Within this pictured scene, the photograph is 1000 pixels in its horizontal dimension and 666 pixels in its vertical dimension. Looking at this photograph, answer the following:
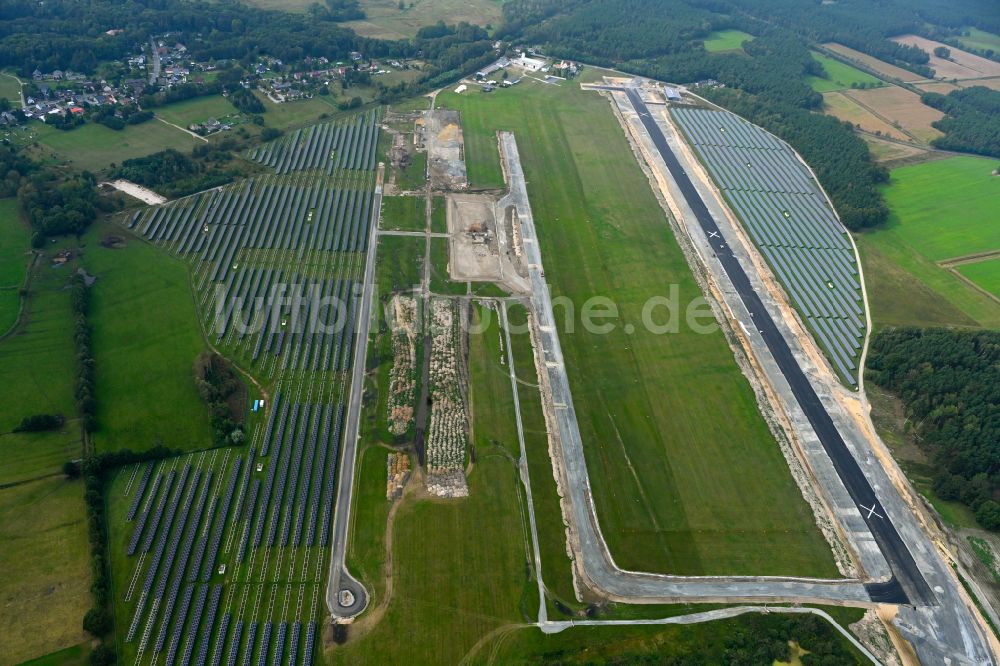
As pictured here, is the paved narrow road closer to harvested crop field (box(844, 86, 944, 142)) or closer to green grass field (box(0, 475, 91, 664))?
green grass field (box(0, 475, 91, 664))

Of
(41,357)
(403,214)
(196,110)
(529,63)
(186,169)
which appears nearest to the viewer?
(41,357)

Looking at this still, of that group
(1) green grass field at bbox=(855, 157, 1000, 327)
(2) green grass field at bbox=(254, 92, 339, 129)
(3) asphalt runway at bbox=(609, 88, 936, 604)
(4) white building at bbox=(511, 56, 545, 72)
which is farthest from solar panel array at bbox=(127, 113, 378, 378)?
(1) green grass field at bbox=(855, 157, 1000, 327)

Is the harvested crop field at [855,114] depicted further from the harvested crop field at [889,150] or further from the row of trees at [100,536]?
the row of trees at [100,536]

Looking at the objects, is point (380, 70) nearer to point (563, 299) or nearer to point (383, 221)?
point (383, 221)

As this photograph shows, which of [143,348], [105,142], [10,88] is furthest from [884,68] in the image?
[10,88]

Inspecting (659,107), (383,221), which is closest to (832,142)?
(659,107)

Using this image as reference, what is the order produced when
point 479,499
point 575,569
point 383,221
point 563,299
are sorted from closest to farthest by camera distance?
point 575,569 → point 479,499 → point 563,299 → point 383,221

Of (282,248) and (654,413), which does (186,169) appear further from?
(654,413)
